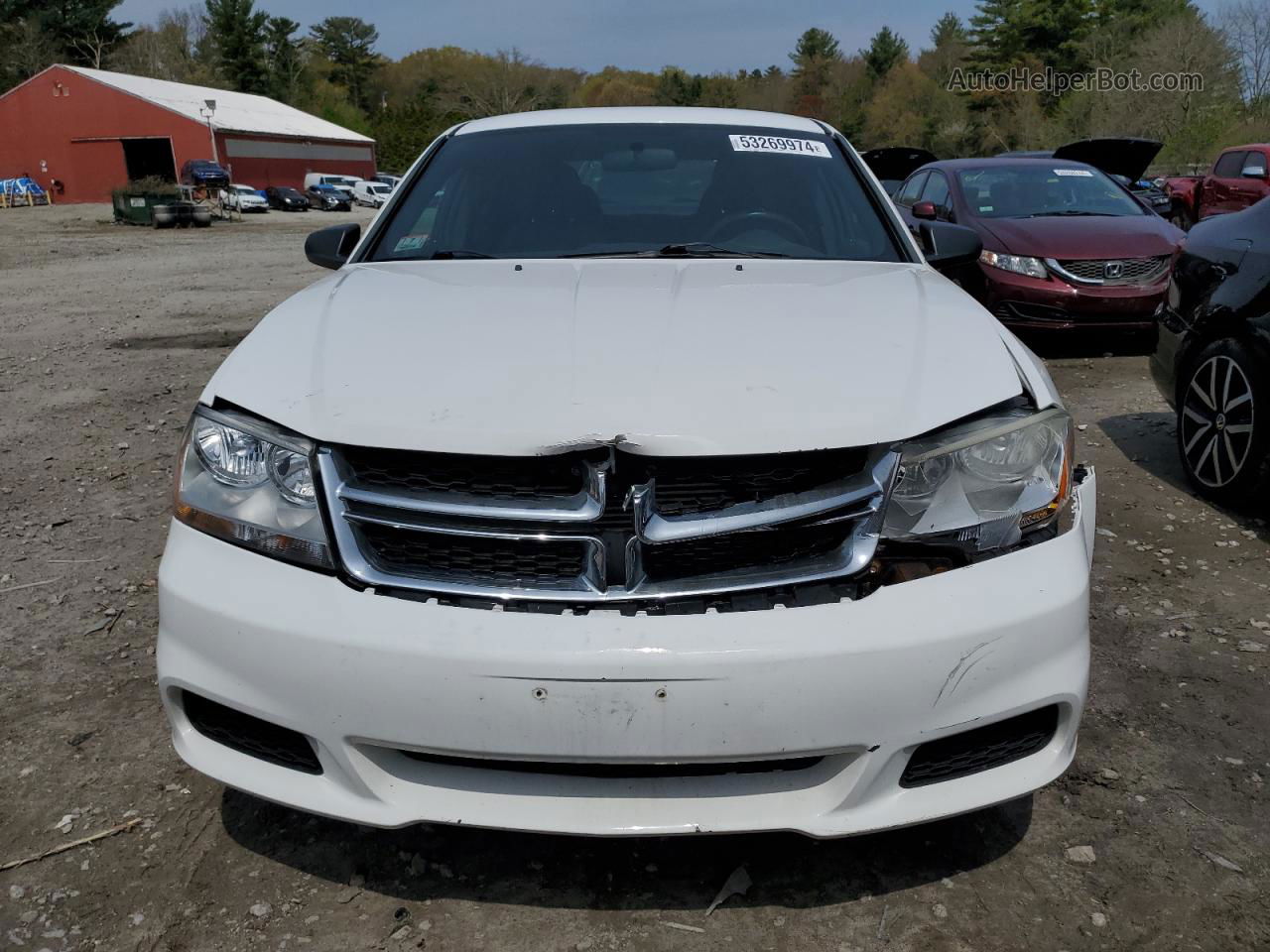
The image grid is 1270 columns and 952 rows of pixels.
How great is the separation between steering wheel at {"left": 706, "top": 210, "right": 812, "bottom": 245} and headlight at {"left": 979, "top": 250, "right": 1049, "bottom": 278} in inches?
180

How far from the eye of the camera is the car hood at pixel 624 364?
5.75 feet

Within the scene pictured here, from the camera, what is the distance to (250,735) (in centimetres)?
188

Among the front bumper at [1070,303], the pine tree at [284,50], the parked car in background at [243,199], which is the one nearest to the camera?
the front bumper at [1070,303]

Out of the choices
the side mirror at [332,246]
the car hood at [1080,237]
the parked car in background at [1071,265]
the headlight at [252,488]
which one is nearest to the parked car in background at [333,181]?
the parked car in background at [1071,265]

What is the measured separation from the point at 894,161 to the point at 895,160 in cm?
8

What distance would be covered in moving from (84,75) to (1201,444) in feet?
181

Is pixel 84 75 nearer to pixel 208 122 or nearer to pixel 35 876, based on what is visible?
pixel 208 122

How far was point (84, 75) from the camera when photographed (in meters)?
47.8

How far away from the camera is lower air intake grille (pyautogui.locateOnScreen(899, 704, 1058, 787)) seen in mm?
1793

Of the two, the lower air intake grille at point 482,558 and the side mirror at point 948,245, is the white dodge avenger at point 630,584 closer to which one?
the lower air intake grille at point 482,558

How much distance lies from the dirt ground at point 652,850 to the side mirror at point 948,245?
1.22m

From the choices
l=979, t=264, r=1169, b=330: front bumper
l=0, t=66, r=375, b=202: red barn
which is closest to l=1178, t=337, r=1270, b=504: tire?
l=979, t=264, r=1169, b=330: front bumper

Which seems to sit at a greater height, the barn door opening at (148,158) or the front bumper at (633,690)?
the front bumper at (633,690)

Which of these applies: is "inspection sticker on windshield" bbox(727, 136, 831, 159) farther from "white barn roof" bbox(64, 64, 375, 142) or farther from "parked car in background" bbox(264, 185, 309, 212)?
"white barn roof" bbox(64, 64, 375, 142)
